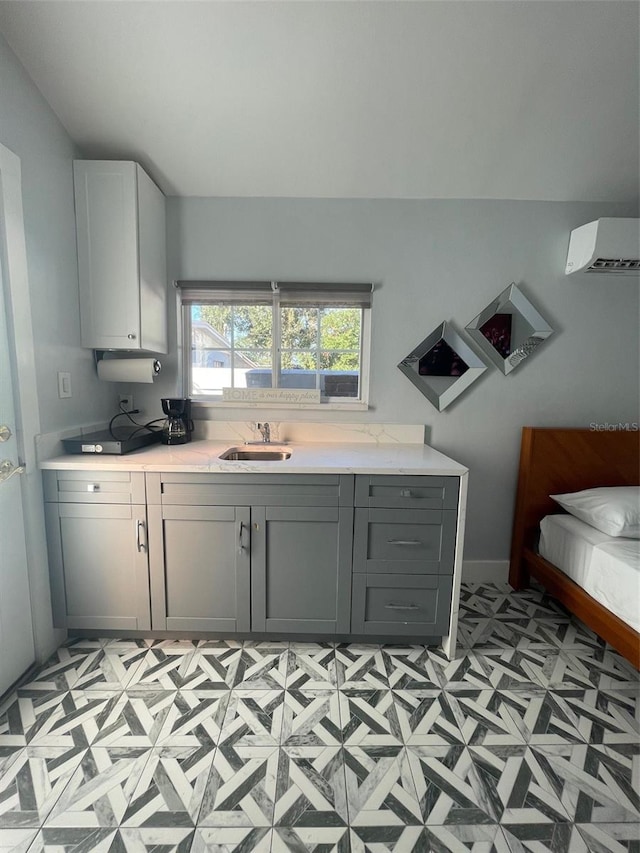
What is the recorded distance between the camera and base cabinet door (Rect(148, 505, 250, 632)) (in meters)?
1.68

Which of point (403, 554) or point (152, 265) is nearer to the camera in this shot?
point (403, 554)

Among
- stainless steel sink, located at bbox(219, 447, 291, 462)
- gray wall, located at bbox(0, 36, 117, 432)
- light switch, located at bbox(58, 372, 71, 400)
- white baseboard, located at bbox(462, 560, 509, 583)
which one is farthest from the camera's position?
white baseboard, located at bbox(462, 560, 509, 583)

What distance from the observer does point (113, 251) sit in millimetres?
1895

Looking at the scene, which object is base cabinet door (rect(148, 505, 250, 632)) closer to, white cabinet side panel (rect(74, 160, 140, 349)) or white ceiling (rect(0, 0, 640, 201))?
white cabinet side panel (rect(74, 160, 140, 349))

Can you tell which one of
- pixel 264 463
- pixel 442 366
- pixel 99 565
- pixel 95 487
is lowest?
pixel 99 565

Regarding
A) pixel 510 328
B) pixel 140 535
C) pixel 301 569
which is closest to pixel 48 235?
pixel 140 535

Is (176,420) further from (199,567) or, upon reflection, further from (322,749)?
(322,749)

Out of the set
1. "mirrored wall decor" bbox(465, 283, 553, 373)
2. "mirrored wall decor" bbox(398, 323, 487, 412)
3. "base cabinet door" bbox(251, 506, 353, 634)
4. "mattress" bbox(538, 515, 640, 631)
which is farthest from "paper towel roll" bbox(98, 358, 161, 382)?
"mattress" bbox(538, 515, 640, 631)

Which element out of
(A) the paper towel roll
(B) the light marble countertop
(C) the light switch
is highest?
(A) the paper towel roll

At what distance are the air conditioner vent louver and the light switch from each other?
296cm

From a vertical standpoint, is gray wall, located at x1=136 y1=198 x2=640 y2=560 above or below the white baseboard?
above

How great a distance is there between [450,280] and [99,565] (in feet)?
8.22

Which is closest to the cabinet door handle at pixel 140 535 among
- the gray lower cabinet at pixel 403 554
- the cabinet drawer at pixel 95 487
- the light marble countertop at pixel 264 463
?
the cabinet drawer at pixel 95 487

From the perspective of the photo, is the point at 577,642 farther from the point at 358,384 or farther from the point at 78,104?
the point at 78,104
